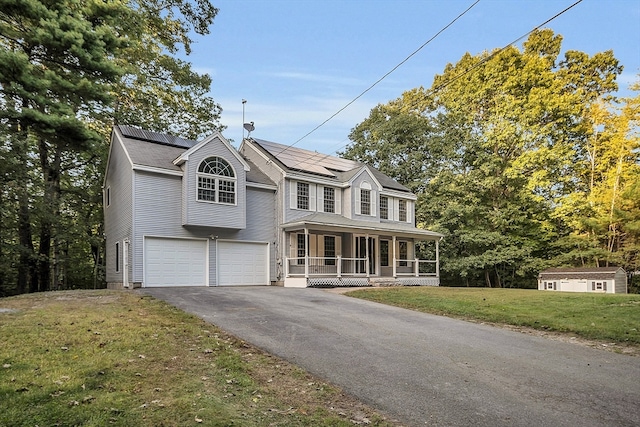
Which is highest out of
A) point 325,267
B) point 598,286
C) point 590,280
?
point 325,267

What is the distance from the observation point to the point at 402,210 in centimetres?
2522

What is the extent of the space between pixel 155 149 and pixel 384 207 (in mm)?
13014

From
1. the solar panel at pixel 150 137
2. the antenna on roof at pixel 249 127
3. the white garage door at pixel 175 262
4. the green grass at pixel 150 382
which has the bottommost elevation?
the green grass at pixel 150 382

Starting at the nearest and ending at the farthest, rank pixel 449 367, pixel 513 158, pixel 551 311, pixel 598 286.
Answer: pixel 449 367, pixel 551 311, pixel 598 286, pixel 513 158

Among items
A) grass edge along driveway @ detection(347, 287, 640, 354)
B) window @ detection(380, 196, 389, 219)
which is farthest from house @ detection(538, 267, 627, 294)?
grass edge along driveway @ detection(347, 287, 640, 354)

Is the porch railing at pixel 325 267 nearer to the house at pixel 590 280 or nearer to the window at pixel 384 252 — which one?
the window at pixel 384 252

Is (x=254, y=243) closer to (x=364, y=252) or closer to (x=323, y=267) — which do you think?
(x=323, y=267)

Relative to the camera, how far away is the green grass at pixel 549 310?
8031 mm

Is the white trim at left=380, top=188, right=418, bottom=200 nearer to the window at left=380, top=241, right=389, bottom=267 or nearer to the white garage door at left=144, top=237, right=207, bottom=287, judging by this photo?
the window at left=380, top=241, right=389, bottom=267

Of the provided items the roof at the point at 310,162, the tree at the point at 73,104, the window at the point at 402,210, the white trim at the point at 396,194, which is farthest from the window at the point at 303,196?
the tree at the point at 73,104

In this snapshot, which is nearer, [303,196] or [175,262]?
[175,262]

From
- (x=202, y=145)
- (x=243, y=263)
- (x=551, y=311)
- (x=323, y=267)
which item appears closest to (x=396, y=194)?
(x=323, y=267)

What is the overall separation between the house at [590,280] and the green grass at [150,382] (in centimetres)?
2092

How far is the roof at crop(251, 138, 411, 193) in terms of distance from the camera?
2106 cm
